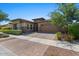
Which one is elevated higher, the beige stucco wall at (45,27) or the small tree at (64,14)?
the small tree at (64,14)

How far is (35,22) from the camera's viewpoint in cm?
2059

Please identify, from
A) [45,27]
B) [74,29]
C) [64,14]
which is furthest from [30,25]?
[64,14]

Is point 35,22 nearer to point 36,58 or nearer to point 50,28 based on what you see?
point 50,28

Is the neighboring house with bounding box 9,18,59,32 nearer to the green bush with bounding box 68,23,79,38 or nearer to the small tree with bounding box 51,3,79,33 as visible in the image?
the green bush with bounding box 68,23,79,38

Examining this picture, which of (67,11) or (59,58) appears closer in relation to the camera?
(59,58)

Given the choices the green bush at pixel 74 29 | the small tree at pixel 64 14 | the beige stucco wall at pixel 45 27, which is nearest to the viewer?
the small tree at pixel 64 14

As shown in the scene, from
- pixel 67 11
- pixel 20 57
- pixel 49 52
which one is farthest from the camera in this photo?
pixel 67 11

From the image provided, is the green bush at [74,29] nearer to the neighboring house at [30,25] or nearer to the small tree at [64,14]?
the small tree at [64,14]

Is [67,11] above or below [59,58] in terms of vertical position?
above

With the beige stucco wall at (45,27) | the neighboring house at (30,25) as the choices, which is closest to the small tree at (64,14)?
the beige stucco wall at (45,27)

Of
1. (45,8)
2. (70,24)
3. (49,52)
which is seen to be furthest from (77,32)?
(49,52)

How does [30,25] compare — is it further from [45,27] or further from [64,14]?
[64,14]

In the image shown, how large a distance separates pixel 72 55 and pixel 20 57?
2529 millimetres

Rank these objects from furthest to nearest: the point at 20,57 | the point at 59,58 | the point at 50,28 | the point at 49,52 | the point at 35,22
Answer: the point at 35,22 < the point at 50,28 < the point at 49,52 < the point at 20,57 < the point at 59,58
